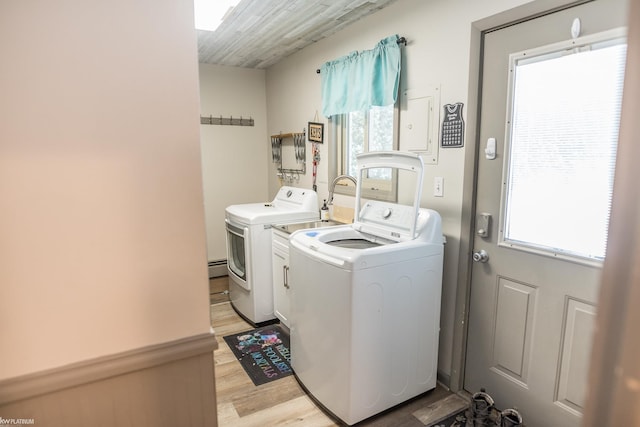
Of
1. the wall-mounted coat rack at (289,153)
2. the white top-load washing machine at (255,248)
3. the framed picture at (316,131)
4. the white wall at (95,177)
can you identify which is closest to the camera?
the white wall at (95,177)

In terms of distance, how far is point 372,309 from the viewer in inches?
74.5

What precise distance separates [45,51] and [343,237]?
71.5 inches

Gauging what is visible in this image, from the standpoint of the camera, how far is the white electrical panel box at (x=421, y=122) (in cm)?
226

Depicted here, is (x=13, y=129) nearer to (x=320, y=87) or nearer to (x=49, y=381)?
(x=49, y=381)

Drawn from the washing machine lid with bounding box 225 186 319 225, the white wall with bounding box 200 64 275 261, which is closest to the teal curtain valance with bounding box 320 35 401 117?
the washing machine lid with bounding box 225 186 319 225

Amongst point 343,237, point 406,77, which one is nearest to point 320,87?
point 406,77

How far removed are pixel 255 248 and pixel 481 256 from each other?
5.76 ft

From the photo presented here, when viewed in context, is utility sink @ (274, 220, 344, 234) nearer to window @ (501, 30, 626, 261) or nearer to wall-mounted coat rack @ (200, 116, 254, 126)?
window @ (501, 30, 626, 261)

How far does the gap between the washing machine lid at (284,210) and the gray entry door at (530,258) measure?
5.23 feet

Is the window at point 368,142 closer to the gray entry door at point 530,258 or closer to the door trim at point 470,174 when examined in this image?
the door trim at point 470,174

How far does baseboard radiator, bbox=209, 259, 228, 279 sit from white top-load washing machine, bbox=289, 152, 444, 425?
2.36 metres

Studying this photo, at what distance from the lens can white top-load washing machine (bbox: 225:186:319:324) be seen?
3094 mm

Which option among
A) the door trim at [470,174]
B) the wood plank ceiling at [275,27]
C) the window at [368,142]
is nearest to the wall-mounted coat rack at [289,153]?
the window at [368,142]

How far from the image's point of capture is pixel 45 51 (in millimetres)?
849
